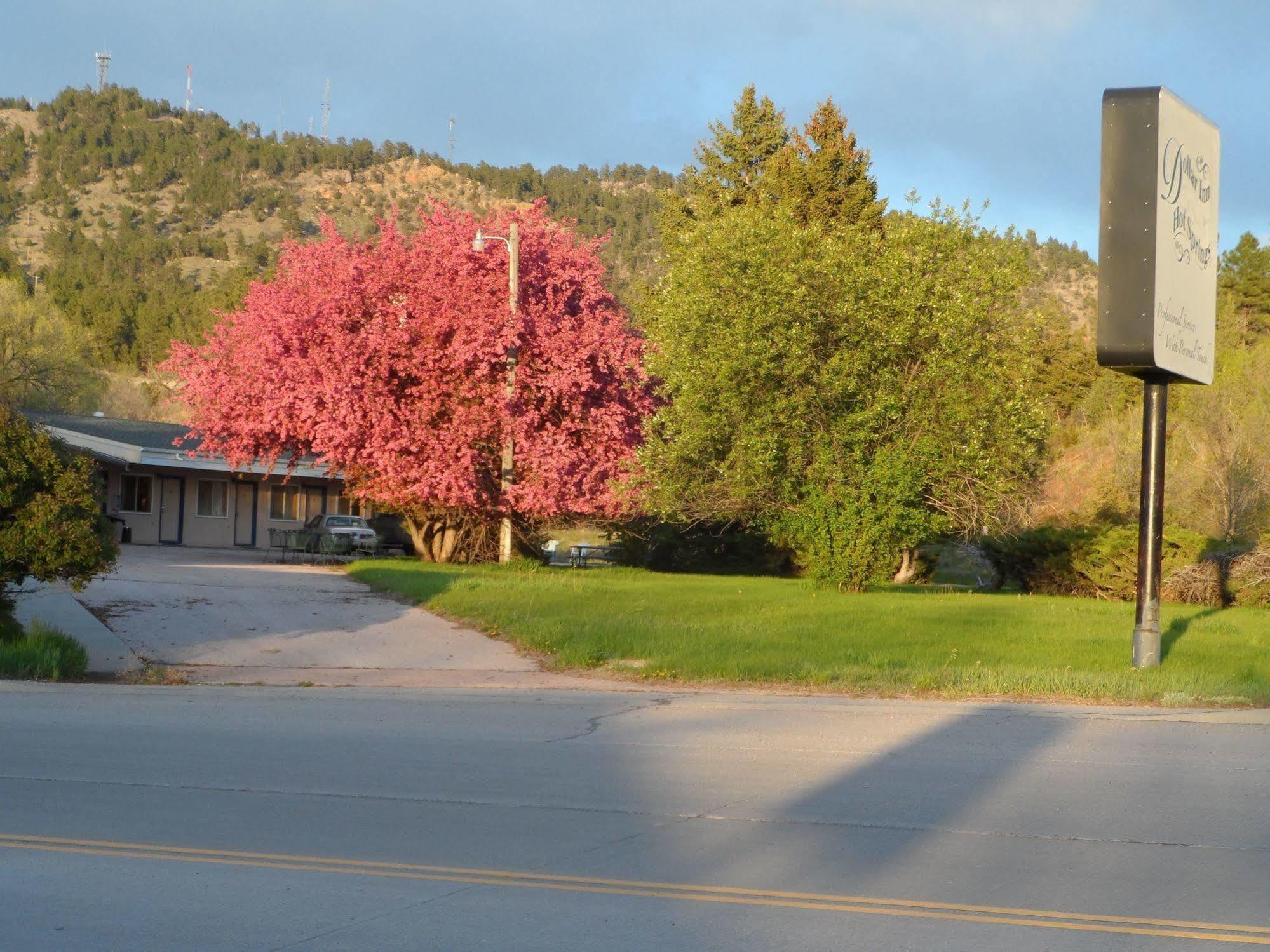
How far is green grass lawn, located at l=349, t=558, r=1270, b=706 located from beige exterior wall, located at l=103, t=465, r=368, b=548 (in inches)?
624

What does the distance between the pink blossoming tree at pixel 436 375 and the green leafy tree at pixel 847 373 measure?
1879mm

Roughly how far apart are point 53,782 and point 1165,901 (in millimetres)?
6937

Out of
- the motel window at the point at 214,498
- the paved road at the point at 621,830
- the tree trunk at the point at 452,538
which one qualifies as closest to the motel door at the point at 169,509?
the motel window at the point at 214,498

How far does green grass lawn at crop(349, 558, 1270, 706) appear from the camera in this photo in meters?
15.3

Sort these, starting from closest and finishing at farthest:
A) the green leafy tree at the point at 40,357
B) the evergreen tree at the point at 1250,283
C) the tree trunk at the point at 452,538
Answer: the tree trunk at the point at 452,538 → the green leafy tree at the point at 40,357 → the evergreen tree at the point at 1250,283

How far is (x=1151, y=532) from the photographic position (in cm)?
1631

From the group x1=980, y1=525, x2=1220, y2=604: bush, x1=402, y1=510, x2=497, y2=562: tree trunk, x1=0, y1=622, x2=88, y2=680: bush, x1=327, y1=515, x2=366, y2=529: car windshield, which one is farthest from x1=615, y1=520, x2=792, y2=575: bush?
x1=0, y1=622, x2=88, y2=680: bush

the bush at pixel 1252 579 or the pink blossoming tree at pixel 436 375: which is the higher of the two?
the pink blossoming tree at pixel 436 375

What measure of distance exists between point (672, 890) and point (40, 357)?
43789mm

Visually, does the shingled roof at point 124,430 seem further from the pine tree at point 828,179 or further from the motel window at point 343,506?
the pine tree at point 828,179

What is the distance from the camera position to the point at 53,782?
9.09 meters

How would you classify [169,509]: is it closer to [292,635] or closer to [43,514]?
[292,635]

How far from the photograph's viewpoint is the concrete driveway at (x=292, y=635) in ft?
52.3

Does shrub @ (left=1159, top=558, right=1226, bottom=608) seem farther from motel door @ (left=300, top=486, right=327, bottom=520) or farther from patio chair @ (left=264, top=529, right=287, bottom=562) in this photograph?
motel door @ (left=300, top=486, right=327, bottom=520)
